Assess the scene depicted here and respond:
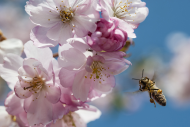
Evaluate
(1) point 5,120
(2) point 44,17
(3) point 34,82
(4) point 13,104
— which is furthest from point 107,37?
(1) point 5,120

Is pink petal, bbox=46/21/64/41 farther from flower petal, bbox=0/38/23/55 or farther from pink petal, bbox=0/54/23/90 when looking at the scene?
flower petal, bbox=0/38/23/55

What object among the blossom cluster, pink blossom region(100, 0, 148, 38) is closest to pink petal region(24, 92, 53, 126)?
the blossom cluster

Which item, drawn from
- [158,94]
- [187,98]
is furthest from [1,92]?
[187,98]

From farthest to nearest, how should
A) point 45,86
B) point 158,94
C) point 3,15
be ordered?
point 3,15 → point 158,94 → point 45,86

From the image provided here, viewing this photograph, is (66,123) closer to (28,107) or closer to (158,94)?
(28,107)

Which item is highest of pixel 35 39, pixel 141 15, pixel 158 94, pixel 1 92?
pixel 141 15

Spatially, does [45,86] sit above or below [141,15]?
below

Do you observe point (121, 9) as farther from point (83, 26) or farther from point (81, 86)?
point (81, 86)

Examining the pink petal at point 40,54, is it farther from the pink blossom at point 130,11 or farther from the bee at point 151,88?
the bee at point 151,88
